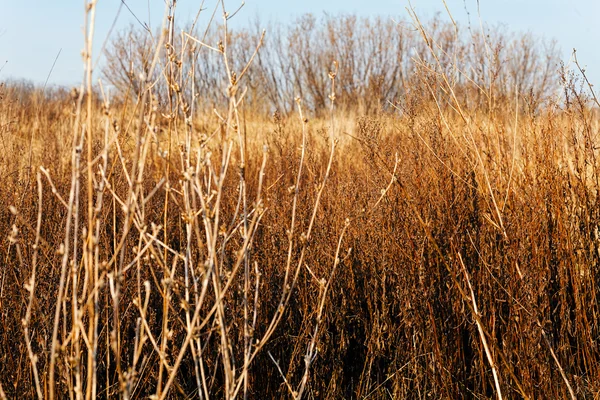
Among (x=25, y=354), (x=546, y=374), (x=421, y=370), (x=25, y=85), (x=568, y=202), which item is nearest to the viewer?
(x=546, y=374)

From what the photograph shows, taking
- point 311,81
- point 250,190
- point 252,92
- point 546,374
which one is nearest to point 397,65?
point 311,81

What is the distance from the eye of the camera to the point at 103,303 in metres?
2.58

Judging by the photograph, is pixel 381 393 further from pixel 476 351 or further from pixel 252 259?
pixel 252 259

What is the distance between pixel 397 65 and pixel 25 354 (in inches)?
536

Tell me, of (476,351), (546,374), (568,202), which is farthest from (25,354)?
(568,202)

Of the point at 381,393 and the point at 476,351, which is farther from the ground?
the point at 476,351

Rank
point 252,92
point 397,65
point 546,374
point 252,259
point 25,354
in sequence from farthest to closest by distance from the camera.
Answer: point 397,65, point 252,92, point 252,259, point 25,354, point 546,374

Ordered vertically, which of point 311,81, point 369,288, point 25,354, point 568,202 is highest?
point 311,81

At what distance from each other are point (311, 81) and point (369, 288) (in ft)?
42.8

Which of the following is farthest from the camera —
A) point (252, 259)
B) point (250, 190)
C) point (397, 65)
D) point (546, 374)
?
point (397, 65)

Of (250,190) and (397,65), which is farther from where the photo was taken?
(397,65)

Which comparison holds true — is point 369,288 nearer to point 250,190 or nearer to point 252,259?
point 252,259

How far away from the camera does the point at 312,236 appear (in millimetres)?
3092

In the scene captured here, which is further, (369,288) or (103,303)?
(369,288)
